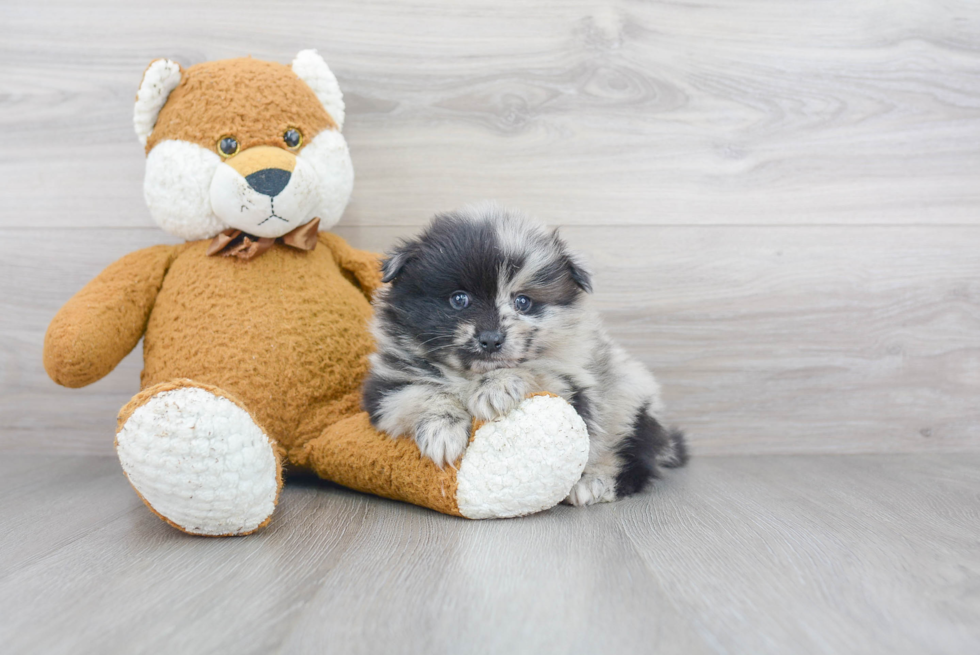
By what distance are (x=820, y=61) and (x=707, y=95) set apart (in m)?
0.33

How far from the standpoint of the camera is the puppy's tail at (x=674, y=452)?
167cm

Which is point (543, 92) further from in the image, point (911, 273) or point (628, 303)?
point (911, 273)

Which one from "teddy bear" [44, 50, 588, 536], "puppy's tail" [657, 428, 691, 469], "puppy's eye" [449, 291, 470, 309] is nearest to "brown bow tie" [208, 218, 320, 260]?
"teddy bear" [44, 50, 588, 536]

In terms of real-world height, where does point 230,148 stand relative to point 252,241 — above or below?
above

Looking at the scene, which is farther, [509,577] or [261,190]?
[261,190]

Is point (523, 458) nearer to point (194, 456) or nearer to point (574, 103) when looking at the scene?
point (194, 456)

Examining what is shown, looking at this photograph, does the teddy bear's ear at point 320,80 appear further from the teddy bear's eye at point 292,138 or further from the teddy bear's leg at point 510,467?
the teddy bear's leg at point 510,467

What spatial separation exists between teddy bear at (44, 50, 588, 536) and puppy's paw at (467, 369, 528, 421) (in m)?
0.02

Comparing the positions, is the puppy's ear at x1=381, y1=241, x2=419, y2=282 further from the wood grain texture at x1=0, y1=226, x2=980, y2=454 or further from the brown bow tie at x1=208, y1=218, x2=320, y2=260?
the wood grain texture at x1=0, y1=226, x2=980, y2=454

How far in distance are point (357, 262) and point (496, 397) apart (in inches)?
24.5

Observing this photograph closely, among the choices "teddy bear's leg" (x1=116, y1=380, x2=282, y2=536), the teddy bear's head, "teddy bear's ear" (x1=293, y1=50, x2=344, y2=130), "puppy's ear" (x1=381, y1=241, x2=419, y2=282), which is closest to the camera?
"teddy bear's leg" (x1=116, y1=380, x2=282, y2=536)

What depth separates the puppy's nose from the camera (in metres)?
1.25

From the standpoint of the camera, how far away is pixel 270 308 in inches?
58.4

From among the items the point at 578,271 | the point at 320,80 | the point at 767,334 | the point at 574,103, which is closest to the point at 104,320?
the point at 320,80
